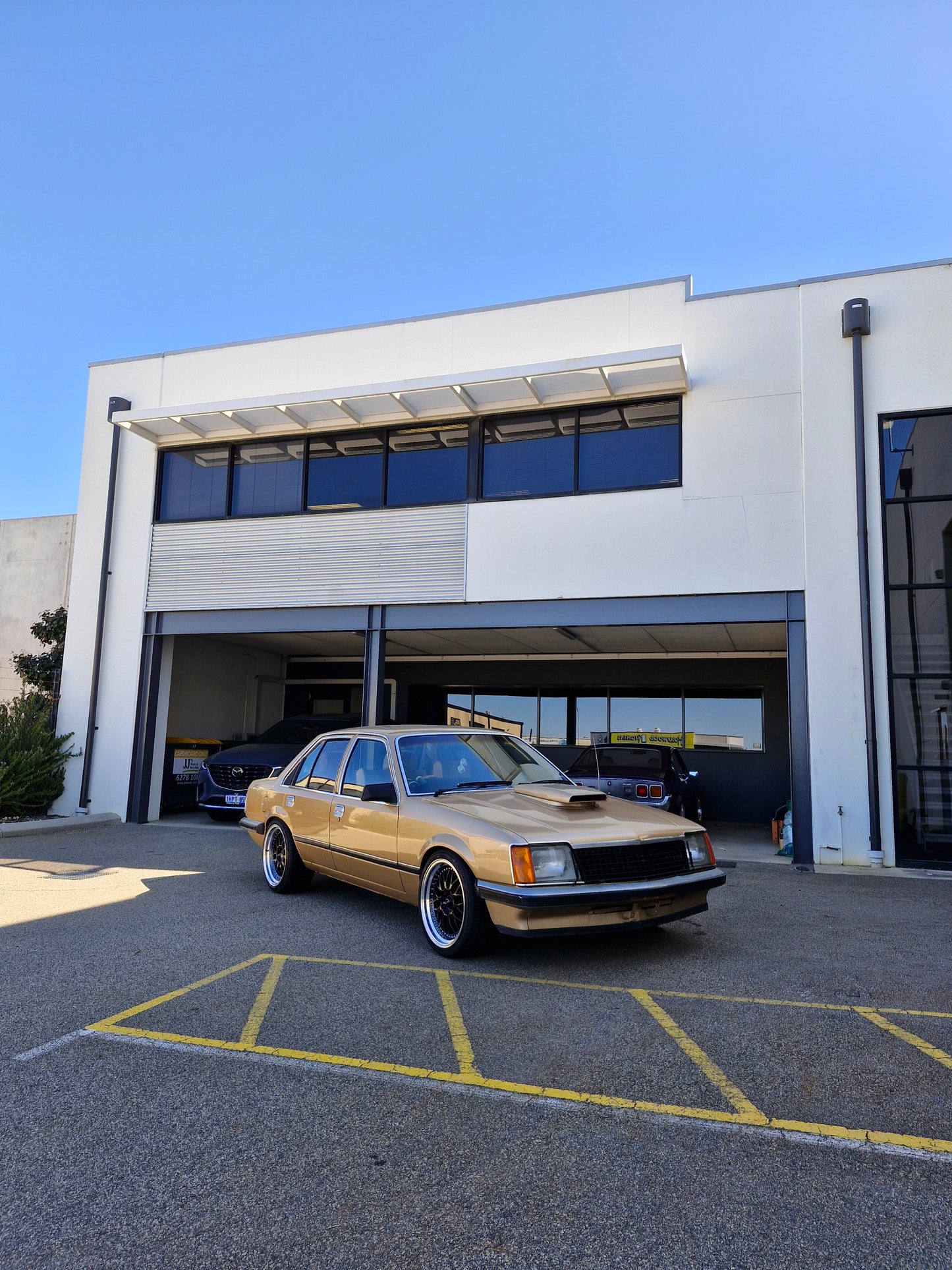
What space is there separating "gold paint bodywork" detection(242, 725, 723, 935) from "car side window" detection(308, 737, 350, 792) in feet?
0.23

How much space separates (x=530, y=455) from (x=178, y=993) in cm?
884

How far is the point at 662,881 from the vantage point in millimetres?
5223

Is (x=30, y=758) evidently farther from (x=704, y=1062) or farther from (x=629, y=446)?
(x=704, y=1062)

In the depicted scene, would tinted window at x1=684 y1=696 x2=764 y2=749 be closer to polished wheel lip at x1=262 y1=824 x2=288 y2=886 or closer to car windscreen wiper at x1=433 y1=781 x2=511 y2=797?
polished wheel lip at x1=262 y1=824 x2=288 y2=886

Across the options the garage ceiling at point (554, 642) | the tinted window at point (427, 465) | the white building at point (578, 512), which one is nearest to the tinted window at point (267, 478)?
the white building at point (578, 512)

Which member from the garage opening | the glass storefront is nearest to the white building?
the glass storefront

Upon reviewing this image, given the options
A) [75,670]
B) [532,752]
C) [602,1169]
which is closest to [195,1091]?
[602,1169]

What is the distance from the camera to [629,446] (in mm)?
11430

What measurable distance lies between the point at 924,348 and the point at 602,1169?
10181 mm

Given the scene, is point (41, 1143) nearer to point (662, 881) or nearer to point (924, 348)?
point (662, 881)

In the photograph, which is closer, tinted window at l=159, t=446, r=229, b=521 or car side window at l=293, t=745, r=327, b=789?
car side window at l=293, t=745, r=327, b=789

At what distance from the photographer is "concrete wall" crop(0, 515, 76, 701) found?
1686 cm

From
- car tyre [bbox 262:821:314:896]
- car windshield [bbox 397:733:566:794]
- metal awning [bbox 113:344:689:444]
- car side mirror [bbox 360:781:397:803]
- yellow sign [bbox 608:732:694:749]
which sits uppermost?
metal awning [bbox 113:344:689:444]

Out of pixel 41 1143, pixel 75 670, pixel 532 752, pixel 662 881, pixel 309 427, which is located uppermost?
pixel 309 427
